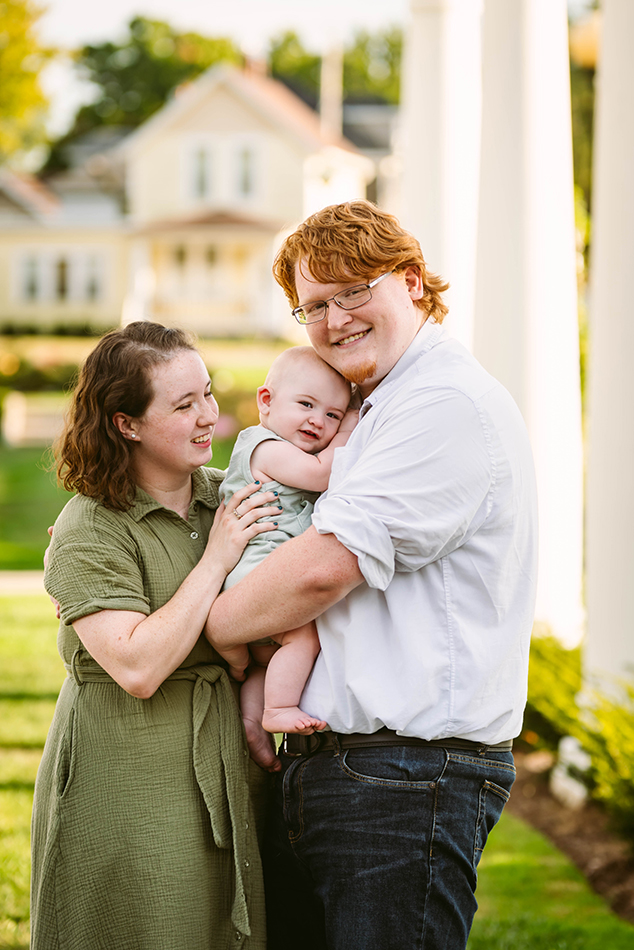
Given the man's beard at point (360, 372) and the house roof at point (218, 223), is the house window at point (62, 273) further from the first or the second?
the man's beard at point (360, 372)

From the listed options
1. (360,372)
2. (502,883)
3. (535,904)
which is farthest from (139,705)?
(502,883)

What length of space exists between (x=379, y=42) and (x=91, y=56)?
18881 mm

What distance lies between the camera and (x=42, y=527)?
1491 centimetres

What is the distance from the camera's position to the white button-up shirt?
6.32 feet

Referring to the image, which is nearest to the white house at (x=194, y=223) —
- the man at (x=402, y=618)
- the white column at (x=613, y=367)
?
the white column at (x=613, y=367)

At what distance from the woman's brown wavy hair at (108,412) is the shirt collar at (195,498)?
0.03 m

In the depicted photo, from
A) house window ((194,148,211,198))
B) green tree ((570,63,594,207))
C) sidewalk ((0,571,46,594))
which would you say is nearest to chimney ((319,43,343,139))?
house window ((194,148,211,198))

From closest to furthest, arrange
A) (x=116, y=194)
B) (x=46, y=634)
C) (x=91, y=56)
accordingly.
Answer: (x=46, y=634) → (x=116, y=194) → (x=91, y=56)

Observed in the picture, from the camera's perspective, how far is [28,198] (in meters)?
32.7

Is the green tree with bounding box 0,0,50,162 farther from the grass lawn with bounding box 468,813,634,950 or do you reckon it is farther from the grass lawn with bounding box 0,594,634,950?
the grass lawn with bounding box 468,813,634,950

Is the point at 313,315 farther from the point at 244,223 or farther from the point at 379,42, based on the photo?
the point at 379,42

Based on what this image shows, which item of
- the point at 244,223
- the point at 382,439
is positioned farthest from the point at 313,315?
the point at 244,223

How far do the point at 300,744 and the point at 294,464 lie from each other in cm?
69

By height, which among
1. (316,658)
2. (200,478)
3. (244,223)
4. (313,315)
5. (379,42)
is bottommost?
(316,658)
